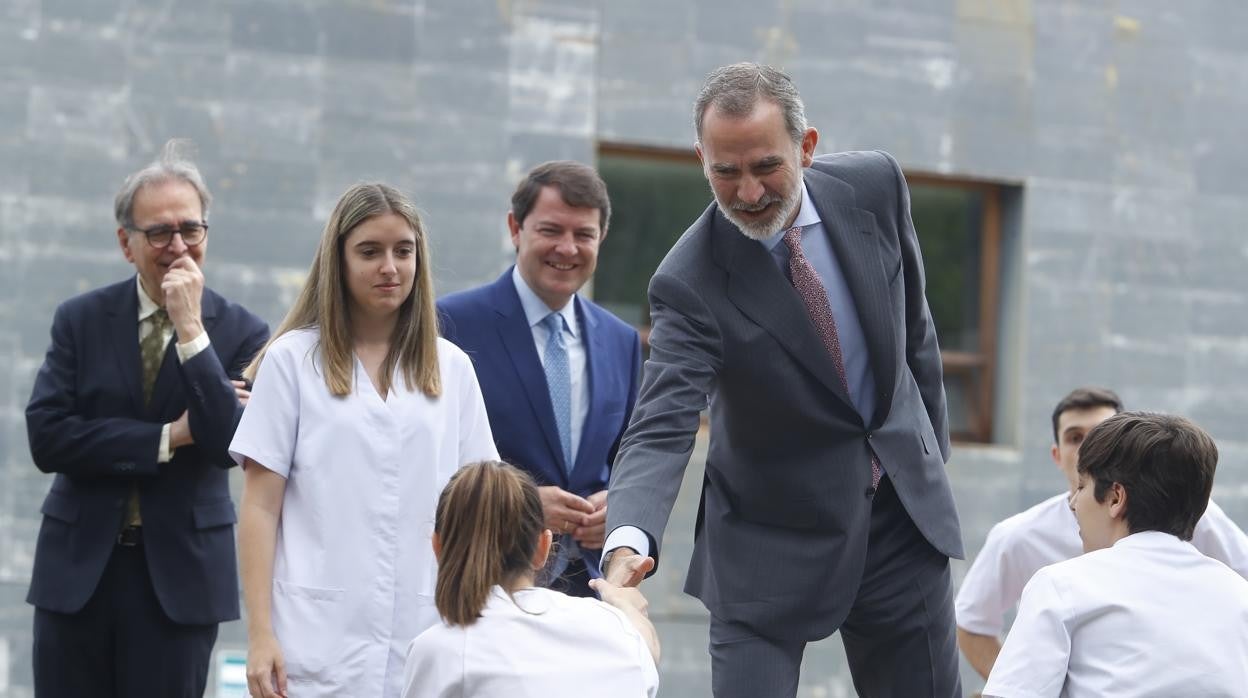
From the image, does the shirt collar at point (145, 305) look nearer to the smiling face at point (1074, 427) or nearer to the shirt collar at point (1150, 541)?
the shirt collar at point (1150, 541)

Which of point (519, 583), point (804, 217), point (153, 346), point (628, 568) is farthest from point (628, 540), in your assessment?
point (153, 346)

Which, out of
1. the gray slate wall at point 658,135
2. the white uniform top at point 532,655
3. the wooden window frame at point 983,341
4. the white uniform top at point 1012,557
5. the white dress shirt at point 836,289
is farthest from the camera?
the wooden window frame at point 983,341

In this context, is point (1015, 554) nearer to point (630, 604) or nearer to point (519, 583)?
point (630, 604)

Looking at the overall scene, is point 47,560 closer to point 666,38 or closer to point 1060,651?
point 1060,651

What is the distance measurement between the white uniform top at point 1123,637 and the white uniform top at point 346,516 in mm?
1398

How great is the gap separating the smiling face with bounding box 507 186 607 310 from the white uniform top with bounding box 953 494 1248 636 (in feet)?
5.65

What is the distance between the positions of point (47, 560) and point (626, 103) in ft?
16.5

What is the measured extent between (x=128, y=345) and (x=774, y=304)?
6.66 ft

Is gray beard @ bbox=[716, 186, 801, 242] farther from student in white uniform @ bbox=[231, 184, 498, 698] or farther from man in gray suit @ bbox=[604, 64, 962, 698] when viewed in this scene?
student in white uniform @ bbox=[231, 184, 498, 698]

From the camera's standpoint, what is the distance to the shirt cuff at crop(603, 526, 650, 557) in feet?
11.4

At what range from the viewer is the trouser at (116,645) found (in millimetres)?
4523

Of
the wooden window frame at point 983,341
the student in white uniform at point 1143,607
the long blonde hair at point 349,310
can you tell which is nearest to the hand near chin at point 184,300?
the long blonde hair at point 349,310

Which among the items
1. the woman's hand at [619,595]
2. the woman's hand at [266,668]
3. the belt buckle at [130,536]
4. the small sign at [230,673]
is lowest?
the small sign at [230,673]

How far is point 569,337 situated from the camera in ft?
16.1
